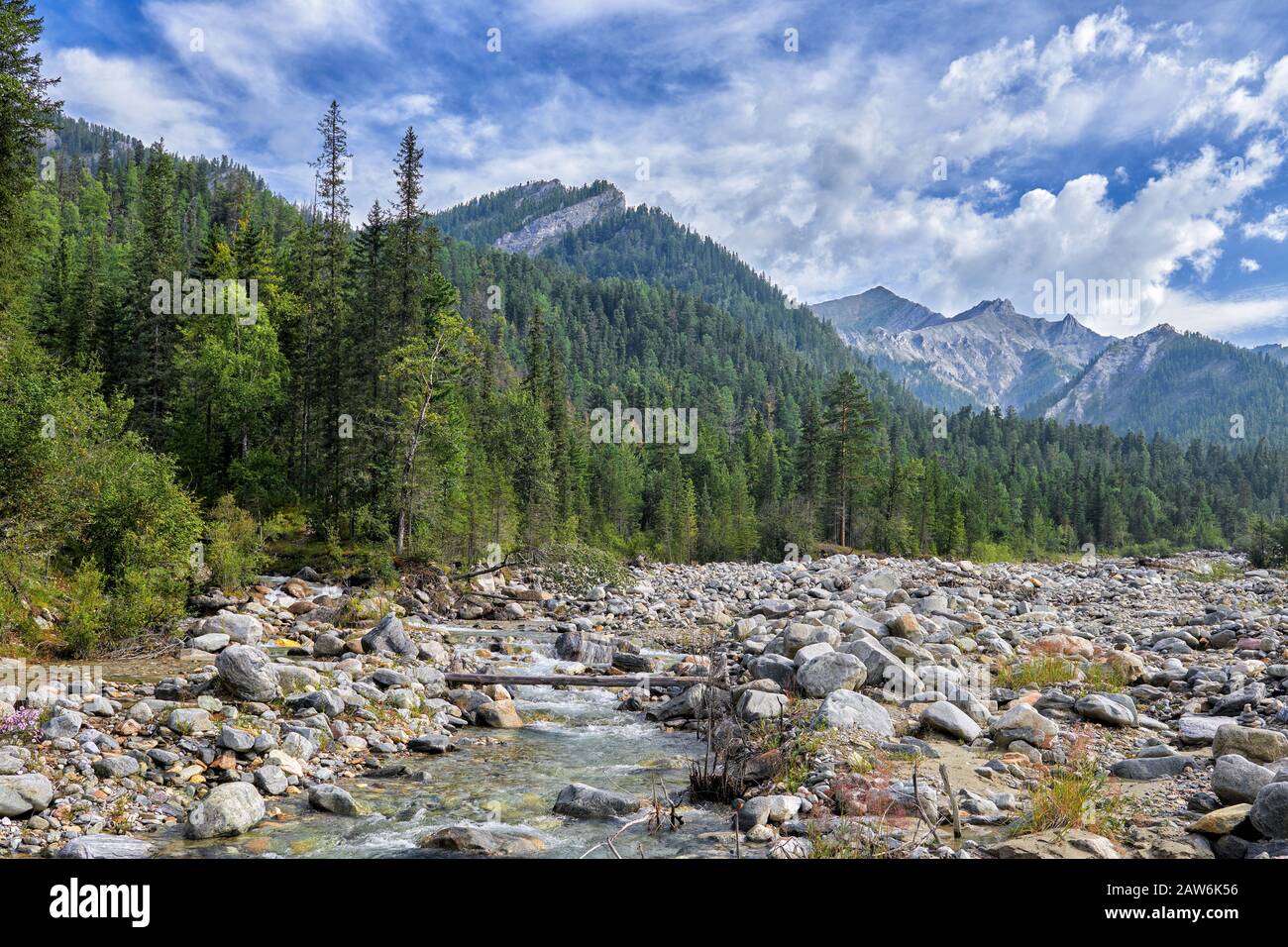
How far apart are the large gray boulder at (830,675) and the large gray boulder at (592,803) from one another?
5.56m

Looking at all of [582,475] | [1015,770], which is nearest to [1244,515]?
[582,475]

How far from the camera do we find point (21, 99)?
2309 centimetres

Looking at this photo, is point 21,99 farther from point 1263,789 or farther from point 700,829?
point 1263,789

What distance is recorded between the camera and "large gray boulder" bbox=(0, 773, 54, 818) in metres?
6.97

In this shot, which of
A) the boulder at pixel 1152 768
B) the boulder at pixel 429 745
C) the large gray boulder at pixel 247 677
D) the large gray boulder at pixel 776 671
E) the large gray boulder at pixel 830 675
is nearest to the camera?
the boulder at pixel 1152 768

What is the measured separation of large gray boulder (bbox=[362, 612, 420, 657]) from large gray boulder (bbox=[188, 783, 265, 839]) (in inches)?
334

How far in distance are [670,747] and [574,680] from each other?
468cm

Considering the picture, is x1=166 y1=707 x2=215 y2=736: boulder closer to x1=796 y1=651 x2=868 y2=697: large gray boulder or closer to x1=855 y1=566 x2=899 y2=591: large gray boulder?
x1=796 y1=651 x2=868 y2=697: large gray boulder

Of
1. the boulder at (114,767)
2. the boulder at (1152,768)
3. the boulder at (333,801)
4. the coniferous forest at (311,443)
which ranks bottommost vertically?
the boulder at (333,801)

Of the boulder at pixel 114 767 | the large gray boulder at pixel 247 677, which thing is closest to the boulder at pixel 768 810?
the boulder at pixel 114 767

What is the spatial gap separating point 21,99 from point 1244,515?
16631 centimetres

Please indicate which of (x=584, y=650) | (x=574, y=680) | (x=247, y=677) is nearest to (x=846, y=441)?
(x=584, y=650)

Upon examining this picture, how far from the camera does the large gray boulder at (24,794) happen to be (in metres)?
6.97

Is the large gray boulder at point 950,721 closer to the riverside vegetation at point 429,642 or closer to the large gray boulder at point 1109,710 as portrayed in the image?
the riverside vegetation at point 429,642
